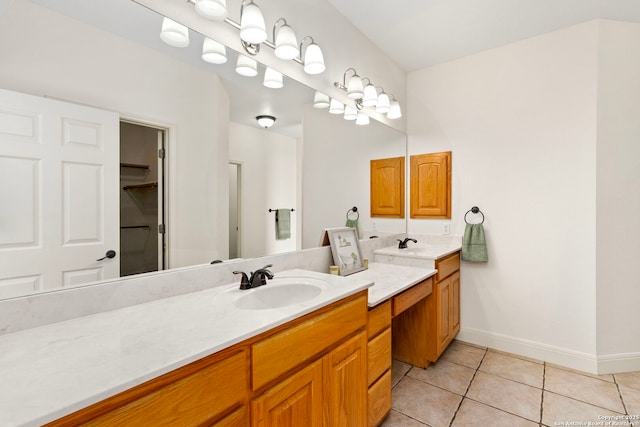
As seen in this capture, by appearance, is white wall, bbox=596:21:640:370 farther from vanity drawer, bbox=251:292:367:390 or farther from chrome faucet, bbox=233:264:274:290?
chrome faucet, bbox=233:264:274:290

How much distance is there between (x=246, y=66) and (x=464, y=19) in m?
1.83

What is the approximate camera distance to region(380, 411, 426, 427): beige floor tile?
67.9 inches

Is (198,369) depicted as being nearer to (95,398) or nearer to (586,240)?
(95,398)

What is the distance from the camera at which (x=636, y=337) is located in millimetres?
2281

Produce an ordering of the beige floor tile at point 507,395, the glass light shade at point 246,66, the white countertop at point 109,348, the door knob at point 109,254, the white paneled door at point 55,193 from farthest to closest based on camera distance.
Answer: the beige floor tile at point 507,395 → the glass light shade at point 246,66 → the door knob at point 109,254 → the white paneled door at point 55,193 → the white countertop at point 109,348

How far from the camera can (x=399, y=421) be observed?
1758 millimetres

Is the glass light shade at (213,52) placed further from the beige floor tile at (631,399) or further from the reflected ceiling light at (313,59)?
the beige floor tile at (631,399)

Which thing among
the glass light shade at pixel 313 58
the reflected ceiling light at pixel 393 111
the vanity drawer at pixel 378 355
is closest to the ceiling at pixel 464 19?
the reflected ceiling light at pixel 393 111

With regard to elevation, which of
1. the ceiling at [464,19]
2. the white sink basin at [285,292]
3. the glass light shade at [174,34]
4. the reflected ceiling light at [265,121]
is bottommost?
the white sink basin at [285,292]

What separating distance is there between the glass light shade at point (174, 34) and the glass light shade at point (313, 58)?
27.7 inches

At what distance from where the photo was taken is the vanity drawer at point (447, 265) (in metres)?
2.29

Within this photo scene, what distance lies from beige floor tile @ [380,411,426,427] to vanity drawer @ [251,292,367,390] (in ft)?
2.63

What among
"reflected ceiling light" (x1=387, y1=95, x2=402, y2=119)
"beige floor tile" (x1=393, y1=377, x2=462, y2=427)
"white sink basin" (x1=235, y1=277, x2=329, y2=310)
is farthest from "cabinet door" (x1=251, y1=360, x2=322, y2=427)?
"reflected ceiling light" (x1=387, y1=95, x2=402, y2=119)

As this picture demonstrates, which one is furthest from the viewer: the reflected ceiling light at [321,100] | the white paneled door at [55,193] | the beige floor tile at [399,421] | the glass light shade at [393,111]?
the glass light shade at [393,111]
